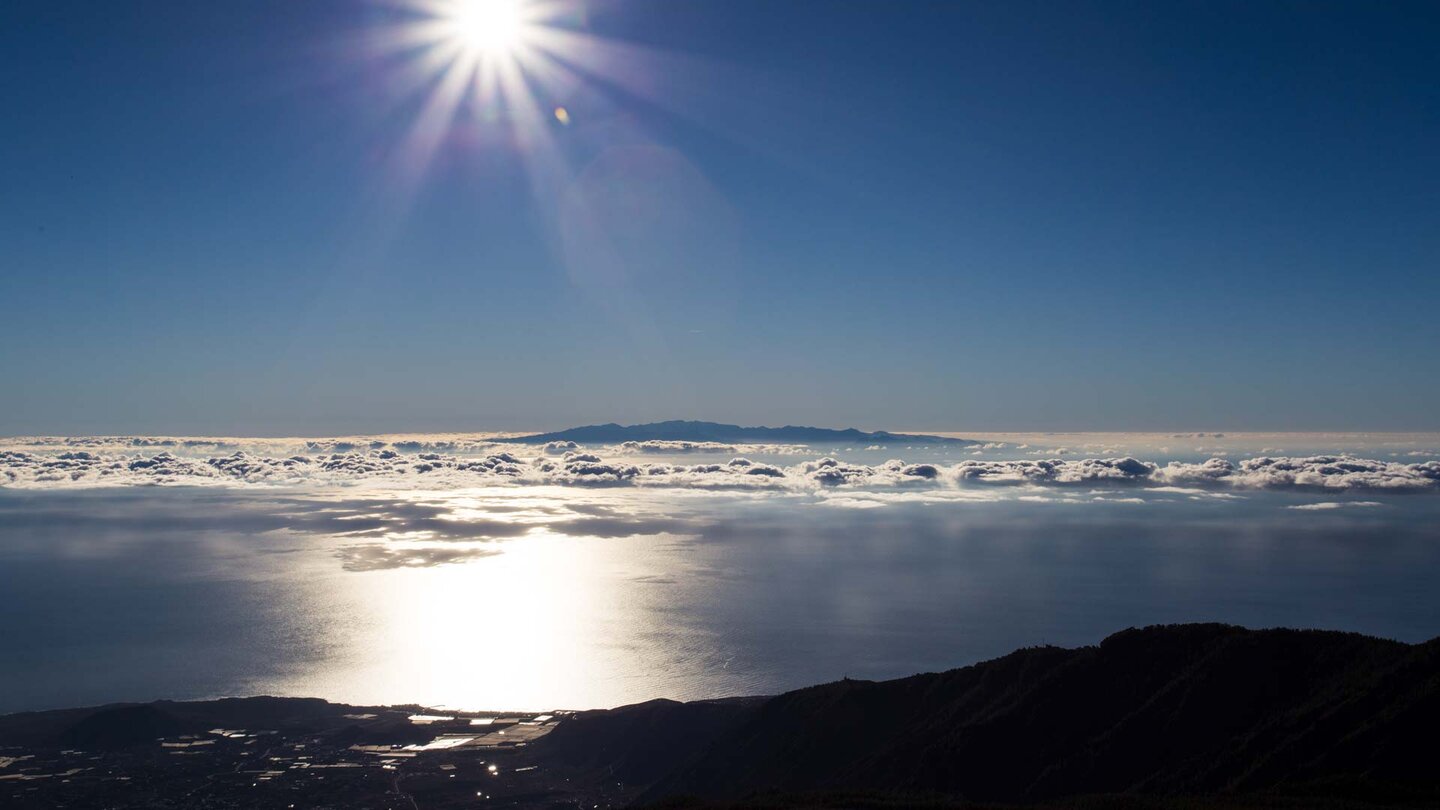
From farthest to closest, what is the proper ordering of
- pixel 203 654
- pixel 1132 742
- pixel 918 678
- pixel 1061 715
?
1. pixel 203 654
2. pixel 918 678
3. pixel 1061 715
4. pixel 1132 742

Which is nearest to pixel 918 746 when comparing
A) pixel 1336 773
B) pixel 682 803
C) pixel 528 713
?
pixel 682 803

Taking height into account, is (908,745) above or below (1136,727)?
below

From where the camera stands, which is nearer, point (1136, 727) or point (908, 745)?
point (1136, 727)

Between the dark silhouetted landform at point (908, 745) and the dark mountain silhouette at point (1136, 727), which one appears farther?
the dark silhouetted landform at point (908, 745)

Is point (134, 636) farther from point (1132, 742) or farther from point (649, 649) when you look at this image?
point (1132, 742)
